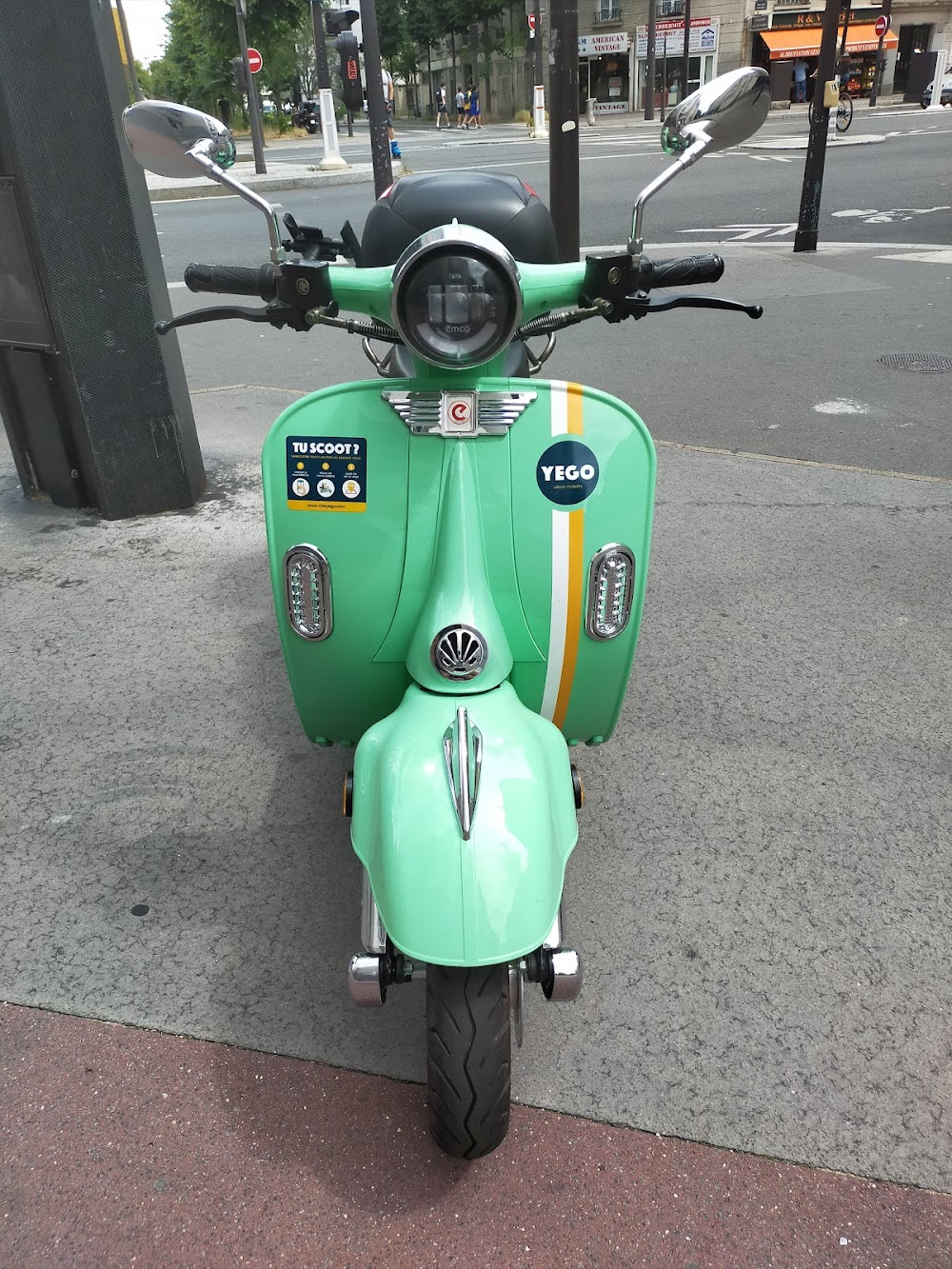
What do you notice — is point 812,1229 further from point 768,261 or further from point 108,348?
A: point 768,261

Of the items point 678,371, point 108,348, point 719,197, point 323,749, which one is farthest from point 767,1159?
point 719,197

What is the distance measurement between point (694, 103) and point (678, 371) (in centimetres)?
489

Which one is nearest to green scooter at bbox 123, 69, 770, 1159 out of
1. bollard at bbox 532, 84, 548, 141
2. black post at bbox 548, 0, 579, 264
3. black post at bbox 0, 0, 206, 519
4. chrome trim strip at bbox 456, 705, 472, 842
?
chrome trim strip at bbox 456, 705, 472, 842

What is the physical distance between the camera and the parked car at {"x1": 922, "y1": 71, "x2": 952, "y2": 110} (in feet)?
108

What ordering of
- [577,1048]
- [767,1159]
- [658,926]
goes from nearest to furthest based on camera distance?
[767,1159]
[577,1048]
[658,926]

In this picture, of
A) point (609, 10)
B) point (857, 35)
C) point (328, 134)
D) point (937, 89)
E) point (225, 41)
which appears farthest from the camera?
point (609, 10)

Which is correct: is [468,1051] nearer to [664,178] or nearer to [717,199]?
[664,178]

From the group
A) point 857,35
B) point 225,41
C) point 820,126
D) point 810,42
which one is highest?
point 225,41

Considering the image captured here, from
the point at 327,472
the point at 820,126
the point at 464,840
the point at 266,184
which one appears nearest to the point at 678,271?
the point at 327,472

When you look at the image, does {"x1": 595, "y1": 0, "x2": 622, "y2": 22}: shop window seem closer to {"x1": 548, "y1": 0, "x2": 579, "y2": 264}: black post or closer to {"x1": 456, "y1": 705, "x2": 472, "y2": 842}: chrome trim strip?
{"x1": 548, "y1": 0, "x2": 579, "y2": 264}: black post

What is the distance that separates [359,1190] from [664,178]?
83.1 inches

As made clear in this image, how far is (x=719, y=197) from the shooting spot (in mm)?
14852

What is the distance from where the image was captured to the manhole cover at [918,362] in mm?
6652

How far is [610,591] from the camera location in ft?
7.33
